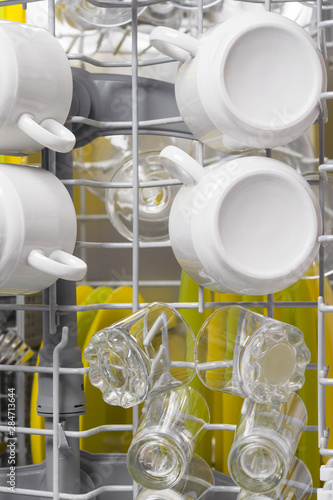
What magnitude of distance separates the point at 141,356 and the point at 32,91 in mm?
262

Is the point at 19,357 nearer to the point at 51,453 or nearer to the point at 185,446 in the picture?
the point at 51,453

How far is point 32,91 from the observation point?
587mm

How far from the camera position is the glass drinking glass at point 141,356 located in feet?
1.89

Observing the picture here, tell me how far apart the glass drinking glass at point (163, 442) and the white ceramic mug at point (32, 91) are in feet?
0.87

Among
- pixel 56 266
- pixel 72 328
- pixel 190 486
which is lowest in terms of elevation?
pixel 190 486

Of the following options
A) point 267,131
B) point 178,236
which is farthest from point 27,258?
point 267,131

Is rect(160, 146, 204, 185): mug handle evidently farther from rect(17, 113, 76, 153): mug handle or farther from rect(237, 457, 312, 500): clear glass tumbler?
rect(237, 457, 312, 500): clear glass tumbler

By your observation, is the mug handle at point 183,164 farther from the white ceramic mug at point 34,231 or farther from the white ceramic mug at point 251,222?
the white ceramic mug at point 34,231

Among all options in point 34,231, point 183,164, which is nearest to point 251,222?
point 183,164

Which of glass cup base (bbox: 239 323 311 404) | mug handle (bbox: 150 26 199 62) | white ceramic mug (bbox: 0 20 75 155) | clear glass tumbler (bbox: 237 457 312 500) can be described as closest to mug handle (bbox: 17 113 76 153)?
white ceramic mug (bbox: 0 20 75 155)

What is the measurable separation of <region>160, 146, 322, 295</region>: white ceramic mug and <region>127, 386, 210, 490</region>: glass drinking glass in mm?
135

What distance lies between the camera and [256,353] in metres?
0.56

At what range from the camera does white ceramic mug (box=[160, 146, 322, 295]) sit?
22.0 inches

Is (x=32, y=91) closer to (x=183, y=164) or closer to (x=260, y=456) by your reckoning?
(x=183, y=164)
